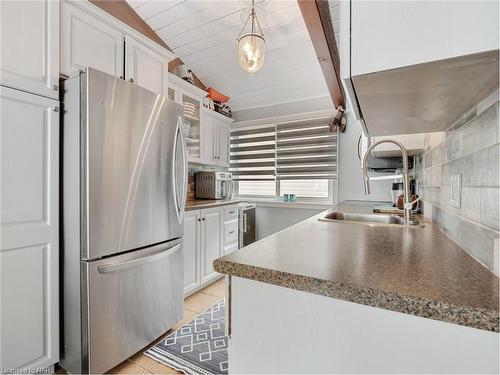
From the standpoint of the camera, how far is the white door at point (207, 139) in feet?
10.3

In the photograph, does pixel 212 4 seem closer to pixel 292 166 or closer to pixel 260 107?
pixel 260 107

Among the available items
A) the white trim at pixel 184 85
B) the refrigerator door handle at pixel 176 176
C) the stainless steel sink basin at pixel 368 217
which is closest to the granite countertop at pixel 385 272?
the stainless steel sink basin at pixel 368 217

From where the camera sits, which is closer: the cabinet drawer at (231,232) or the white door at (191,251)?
the white door at (191,251)

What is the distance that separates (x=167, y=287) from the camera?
6.07 ft

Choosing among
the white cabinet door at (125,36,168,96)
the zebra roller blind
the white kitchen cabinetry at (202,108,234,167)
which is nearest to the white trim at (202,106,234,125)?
the white kitchen cabinetry at (202,108,234,167)

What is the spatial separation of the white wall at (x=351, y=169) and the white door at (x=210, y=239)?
5.33ft

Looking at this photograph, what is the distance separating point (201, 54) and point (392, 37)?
2.97 m

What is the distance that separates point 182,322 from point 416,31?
2.31 m

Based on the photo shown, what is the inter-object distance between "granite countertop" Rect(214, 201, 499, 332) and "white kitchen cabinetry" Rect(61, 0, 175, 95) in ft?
5.27

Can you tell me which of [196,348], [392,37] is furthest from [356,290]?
[196,348]

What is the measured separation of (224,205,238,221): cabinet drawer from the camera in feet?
9.70

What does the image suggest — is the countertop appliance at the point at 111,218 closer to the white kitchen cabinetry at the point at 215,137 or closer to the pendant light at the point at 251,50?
the pendant light at the point at 251,50

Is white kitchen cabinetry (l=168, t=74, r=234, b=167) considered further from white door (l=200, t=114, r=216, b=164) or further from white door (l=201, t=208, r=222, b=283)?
white door (l=201, t=208, r=222, b=283)

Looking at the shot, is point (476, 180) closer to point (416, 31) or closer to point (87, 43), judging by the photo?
point (416, 31)
